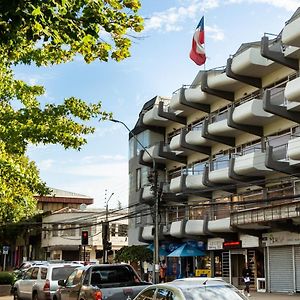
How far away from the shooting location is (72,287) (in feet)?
51.4

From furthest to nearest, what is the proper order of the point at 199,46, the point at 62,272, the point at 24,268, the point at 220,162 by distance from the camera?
the point at 199,46, the point at 220,162, the point at 24,268, the point at 62,272

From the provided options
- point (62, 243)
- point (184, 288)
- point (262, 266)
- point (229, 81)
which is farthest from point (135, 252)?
point (184, 288)

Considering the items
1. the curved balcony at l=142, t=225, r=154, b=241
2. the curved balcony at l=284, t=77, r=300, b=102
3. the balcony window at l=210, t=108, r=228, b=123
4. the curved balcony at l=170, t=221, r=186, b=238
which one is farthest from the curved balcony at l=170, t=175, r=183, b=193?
the curved balcony at l=284, t=77, r=300, b=102

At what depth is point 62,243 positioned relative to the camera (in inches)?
2808

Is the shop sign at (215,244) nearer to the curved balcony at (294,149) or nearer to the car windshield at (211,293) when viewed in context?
the curved balcony at (294,149)

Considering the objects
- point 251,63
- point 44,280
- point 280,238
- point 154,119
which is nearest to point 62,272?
point 44,280

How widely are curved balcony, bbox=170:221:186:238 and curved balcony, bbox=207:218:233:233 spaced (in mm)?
3348

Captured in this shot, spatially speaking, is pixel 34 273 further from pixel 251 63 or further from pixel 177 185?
pixel 177 185

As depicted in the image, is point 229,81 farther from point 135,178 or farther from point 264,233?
point 135,178

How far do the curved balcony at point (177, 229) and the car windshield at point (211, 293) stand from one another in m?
32.1

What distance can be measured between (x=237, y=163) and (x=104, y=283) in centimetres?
2107

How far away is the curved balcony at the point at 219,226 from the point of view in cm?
3612

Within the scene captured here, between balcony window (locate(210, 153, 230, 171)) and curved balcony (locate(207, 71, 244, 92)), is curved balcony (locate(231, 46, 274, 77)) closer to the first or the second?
curved balcony (locate(207, 71, 244, 92))

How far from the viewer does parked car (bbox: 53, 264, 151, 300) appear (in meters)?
13.6
